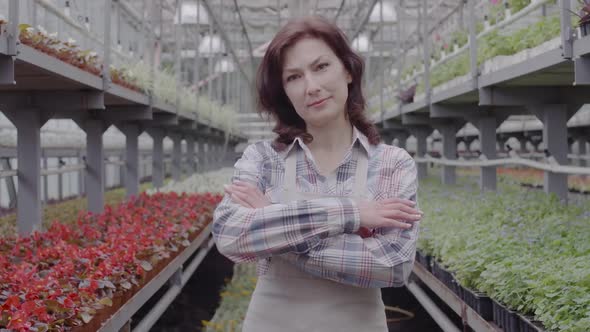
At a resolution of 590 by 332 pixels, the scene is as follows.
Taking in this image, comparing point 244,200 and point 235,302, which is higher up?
point 244,200

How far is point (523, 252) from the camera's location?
122 inches

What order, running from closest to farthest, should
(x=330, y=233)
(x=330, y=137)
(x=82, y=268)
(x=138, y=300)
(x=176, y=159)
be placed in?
1. (x=330, y=233)
2. (x=330, y=137)
3. (x=82, y=268)
4. (x=138, y=300)
5. (x=176, y=159)

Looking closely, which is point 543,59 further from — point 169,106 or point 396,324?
point 169,106

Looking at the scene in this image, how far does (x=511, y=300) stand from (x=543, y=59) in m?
1.53

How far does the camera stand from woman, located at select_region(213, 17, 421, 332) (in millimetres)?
1493

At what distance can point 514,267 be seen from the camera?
2.66 meters

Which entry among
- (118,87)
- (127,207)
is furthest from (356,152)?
(127,207)

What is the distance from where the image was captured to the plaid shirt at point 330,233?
1483 millimetres

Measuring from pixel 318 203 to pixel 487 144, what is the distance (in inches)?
228

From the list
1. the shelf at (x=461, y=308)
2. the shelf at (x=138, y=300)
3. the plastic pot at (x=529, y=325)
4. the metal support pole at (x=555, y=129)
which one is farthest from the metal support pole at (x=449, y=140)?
the plastic pot at (x=529, y=325)

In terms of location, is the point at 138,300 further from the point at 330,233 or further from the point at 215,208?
the point at 330,233

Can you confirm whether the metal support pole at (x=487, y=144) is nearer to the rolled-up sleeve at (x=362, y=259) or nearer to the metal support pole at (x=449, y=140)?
the metal support pole at (x=449, y=140)

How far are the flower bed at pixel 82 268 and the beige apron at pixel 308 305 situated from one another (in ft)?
3.09

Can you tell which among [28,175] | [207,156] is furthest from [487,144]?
[207,156]
